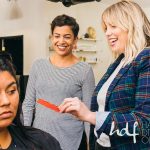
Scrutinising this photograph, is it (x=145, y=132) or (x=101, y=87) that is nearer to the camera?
(x=145, y=132)

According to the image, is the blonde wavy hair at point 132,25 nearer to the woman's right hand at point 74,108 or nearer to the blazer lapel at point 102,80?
the blazer lapel at point 102,80

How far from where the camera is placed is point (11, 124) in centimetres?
111

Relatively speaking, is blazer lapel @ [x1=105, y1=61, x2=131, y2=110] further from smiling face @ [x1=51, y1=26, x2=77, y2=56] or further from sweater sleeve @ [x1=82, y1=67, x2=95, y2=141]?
smiling face @ [x1=51, y1=26, x2=77, y2=56]

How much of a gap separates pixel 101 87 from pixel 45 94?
1.54 feet

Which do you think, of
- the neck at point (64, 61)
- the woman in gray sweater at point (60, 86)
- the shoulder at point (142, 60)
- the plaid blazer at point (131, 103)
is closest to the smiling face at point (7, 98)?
the plaid blazer at point (131, 103)

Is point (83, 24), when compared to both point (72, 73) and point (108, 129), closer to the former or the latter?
point (72, 73)

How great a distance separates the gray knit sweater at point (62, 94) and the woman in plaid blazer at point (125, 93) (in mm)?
368

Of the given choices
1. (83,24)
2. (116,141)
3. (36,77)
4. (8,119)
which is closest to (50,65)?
(36,77)

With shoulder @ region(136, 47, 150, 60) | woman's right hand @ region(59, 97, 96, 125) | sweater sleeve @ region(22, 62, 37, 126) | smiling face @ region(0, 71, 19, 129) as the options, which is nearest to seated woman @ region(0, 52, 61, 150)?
smiling face @ region(0, 71, 19, 129)

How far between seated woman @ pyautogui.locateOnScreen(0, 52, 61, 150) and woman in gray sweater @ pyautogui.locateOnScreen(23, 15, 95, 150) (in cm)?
61

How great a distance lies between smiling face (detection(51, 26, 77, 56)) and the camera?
6.29 ft

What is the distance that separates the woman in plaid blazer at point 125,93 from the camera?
1.21 meters

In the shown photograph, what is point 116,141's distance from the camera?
1.30 meters

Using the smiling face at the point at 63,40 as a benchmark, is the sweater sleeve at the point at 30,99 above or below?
below
